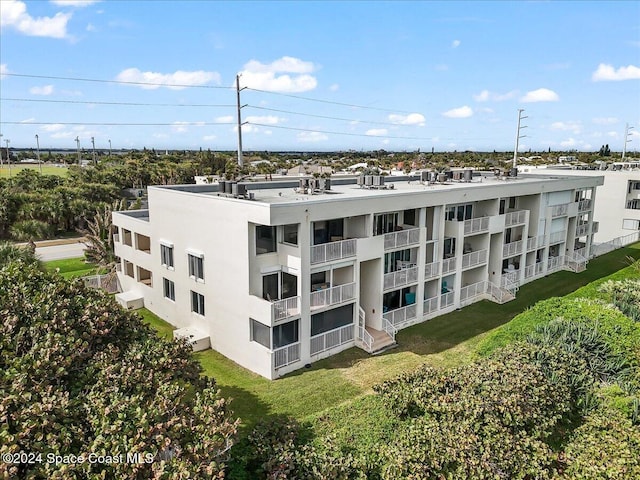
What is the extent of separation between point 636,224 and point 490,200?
105 ft

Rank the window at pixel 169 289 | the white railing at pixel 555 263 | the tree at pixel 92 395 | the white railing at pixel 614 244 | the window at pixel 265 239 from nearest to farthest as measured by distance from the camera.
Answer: the tree at pixel 92 395
the window at pixel 265 239
the window at pixel 169 289
the white railing at pixel 555 263
the white railing at pixel 614 244

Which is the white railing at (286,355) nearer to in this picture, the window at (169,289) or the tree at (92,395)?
the tree at (92,395)

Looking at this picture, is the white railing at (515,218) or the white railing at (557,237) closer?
the white railing at (515,218)

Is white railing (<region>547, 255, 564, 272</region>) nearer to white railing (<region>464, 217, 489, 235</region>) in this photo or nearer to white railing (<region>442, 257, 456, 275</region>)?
white railing (<region>464, 217, 489, 235</region>)

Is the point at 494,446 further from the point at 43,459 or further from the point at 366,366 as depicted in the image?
the point at 43,459

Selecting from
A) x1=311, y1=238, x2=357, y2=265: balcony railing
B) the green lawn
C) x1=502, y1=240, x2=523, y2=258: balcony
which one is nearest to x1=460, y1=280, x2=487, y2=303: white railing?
x1=502, y1=240, x2=523, y2=258: balcony

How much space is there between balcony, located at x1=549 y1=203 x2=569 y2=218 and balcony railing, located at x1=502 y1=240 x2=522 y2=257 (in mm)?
5397

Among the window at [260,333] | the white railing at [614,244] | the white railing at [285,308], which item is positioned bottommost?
the white railing at [614,244]

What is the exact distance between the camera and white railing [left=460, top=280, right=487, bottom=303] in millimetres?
30312

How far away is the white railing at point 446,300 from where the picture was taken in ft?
94.5

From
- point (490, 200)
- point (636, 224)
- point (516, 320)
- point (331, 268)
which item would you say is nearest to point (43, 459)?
point (331, 268)

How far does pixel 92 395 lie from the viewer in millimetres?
11359

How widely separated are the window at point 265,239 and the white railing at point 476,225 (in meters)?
13.4

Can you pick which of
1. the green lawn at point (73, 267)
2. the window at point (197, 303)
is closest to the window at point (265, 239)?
the window at point (197, 303)
